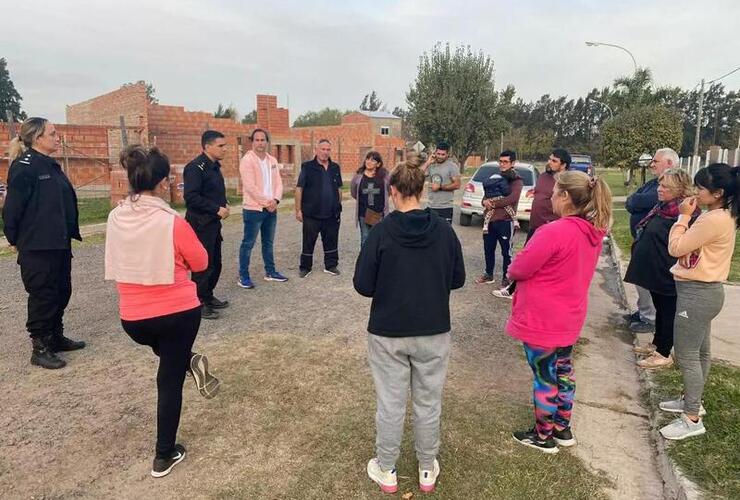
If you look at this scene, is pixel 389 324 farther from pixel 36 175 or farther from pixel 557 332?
pixel 36 175

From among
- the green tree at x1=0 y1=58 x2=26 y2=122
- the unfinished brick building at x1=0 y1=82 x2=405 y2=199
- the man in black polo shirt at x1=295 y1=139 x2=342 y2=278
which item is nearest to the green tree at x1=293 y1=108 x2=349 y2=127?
the green tree at x1=0 y1=58 x2=26 y2=122

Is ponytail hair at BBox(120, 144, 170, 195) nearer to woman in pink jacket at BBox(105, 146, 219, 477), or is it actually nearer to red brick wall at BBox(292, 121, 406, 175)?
woman in pink jacket at BBox(105, 146, 219, 477)

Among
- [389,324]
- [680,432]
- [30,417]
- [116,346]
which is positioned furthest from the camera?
[116,346]

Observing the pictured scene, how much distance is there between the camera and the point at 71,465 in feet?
9.14

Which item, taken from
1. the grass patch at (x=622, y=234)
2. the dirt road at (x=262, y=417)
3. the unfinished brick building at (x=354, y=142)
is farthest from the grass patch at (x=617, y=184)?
the unfinished brick building at (x=354, y=142)

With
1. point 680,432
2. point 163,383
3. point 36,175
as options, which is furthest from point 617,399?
point 36,175

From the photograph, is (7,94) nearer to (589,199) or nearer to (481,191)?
(481,191)

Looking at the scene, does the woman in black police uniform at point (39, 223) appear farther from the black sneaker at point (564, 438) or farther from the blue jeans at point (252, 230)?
the black sneaker at point (564, 438)

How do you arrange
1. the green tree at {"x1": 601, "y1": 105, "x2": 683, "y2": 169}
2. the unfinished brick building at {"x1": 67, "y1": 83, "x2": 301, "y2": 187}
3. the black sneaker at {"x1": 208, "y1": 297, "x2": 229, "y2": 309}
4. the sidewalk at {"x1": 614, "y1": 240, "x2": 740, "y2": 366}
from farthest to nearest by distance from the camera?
1. the green tree at {"x1": 601, "y1": 105, "x2": 683, "y2": 169}
2. the unfinished brick building at {"x1": 67, "y1": 83, "x2": 301, "y2": 187}
3. the black sneaker at {"x1": 208, "y1": 297, "x2": 229, "y2": 309}
4. the sidewalk at {"x1": 614, "y1": 240, "x2": 740, "y2": 366}

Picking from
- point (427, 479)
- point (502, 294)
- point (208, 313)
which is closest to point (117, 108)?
point (208, 313)

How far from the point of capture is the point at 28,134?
3797mm

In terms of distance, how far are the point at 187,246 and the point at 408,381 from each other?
52.6 inches

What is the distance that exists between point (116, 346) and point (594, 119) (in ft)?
328

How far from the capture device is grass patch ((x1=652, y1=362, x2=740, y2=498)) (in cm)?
262
